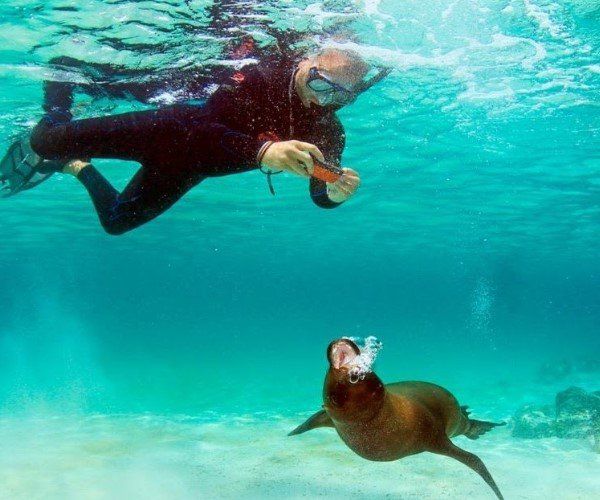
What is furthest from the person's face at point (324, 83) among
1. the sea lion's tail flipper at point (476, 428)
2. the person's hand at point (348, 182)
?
the sea lion's tail flipper at point (476, 428)

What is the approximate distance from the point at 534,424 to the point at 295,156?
14540 mm

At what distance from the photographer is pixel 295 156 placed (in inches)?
150

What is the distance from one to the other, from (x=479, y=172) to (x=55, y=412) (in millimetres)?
21534

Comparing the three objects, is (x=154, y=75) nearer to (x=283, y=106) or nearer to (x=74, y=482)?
(x=283, y=106)

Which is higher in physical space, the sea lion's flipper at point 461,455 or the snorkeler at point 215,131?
the snorkeler at point 215,131

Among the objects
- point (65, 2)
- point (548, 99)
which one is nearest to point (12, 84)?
point (65, 2)

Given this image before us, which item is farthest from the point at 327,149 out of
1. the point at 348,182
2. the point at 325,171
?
the point at 325,171

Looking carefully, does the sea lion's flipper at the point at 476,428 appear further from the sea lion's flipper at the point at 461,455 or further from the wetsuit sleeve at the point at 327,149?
the wetsuit sleeve at the point at 327,149

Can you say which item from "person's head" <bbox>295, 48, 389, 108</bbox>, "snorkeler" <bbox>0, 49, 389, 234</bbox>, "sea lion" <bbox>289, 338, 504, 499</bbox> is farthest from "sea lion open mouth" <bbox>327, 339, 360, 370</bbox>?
"person's head" <bbox>295, 48, 389, 108</bbox>

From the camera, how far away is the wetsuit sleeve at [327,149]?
17.8 feet

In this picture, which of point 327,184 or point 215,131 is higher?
point 215,131

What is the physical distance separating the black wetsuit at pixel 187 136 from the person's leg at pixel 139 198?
0.01 meters

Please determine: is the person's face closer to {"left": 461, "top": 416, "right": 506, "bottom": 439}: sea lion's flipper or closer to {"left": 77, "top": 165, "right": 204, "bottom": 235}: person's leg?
{"left": 77, "top": 165, "right": 204, "bottom": 235}: person's leg

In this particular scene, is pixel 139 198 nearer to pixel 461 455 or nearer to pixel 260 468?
pixel 461 455
